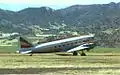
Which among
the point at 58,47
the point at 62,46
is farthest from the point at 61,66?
the point at 62,46

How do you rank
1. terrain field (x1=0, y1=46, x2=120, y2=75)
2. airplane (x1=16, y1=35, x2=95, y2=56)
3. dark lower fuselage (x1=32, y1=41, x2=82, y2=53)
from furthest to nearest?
1. dark lower fuselage (x1=32, y1=41, x2=82, y2=53)
2. airplane (x1=16, y1=35, x2=95, y2=56)
3. terrain field (x1=0, y1=46, x2=120, y2=75)

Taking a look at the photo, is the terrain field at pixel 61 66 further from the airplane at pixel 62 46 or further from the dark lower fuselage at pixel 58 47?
the dark lower fuselage at pixel 58 47

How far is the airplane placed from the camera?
308ft

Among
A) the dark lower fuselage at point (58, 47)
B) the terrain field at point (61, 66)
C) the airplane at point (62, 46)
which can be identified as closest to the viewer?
the terrain field at point (61, 66)

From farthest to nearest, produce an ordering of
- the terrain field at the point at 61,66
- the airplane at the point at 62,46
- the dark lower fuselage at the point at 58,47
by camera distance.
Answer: the dark lower fuselage at the point at 58,47, the airplane at the point at 62,46, the terrain field at the point at 61,66

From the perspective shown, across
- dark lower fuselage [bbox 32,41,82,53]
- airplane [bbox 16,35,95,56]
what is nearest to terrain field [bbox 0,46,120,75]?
airplane [bbox 16,35,95,56]

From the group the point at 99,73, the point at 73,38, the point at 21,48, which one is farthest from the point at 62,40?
the point at 99,73

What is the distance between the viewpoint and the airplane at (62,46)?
3691 inches

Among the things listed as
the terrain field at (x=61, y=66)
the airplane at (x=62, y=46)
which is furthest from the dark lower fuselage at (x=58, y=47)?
the terrain field at (x=61, y=66)

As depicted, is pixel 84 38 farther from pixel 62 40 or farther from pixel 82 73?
pixel 82 73

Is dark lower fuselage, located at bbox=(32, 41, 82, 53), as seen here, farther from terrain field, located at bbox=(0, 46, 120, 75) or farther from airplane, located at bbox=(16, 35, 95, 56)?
terrain field, located at bbox=(0, 46, 120, 75)

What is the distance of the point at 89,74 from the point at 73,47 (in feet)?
165

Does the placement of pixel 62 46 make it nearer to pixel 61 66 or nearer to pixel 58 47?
pixel 58 47

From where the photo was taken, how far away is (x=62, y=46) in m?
96.2
